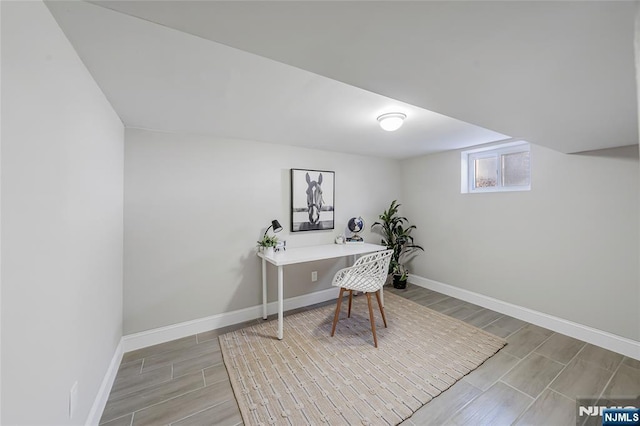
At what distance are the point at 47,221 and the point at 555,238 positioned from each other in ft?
12.9

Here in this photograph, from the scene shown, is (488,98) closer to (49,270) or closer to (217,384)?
(49,270)

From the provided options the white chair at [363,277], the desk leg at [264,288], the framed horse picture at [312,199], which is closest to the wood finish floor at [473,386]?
the desk leg at [264,288]

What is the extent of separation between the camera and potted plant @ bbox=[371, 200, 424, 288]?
385 centimetres

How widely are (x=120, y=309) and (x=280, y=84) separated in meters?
2.37

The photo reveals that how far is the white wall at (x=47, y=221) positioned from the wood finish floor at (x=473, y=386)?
1.38 ft

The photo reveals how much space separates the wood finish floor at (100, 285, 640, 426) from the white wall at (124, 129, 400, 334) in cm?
44

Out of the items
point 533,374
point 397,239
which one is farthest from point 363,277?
point 397,239

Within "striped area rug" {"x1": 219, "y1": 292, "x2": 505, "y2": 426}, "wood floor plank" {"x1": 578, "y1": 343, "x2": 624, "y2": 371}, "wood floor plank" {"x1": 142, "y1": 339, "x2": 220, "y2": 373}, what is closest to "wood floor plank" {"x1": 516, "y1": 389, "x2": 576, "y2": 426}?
"striped area rug" {"x1": 219, "y1": 292, "x2": 505, "y2": 426}

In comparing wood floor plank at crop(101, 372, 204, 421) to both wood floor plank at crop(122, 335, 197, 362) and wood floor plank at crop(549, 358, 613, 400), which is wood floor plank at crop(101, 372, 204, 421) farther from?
wood floor plank at crop(549, 358, 613, 400)

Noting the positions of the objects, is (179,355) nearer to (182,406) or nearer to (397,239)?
(182,406)

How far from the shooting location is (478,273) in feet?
10.5

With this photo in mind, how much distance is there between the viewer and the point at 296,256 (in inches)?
105

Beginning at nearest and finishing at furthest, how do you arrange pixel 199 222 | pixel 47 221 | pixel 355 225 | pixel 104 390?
pixel 47 221 < pixel 104 390 < pixel 199 222 < pixel 355 225

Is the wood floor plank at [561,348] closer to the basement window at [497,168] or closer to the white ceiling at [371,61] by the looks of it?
the basement window at [497,168]
